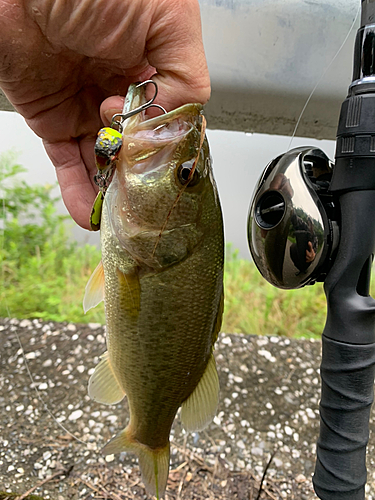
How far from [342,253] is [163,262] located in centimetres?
43

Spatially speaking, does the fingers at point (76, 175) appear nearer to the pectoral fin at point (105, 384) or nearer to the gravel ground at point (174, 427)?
the pectoral fin at point (105, 384)

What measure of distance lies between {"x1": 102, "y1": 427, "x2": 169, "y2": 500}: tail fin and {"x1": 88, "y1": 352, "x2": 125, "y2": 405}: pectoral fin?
121 millimetres

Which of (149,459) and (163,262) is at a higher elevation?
(163,262)

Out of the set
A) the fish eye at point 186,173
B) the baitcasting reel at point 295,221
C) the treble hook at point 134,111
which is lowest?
the baitcasting reel at point 295,221

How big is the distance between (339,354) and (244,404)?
110 cm

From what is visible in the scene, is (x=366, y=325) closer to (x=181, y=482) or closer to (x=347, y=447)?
(x=347, y=447)

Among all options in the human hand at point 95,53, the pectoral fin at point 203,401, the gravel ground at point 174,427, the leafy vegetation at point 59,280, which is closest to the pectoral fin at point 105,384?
the pectoral fin at point 203,401

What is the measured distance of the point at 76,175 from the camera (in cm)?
138

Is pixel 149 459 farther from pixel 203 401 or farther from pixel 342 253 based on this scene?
pixel 342 253

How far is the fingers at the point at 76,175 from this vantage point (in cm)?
135

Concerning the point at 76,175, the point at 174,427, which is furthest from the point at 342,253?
the point at 174,427

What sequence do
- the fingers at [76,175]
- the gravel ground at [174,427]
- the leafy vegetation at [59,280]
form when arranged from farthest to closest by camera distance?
the leafy vegetation at [59,280] → the gravel ground at [174,427] → the fingers at [76,175]

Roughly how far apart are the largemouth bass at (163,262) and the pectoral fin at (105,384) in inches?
3.3

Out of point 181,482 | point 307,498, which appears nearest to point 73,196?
point 181,482
